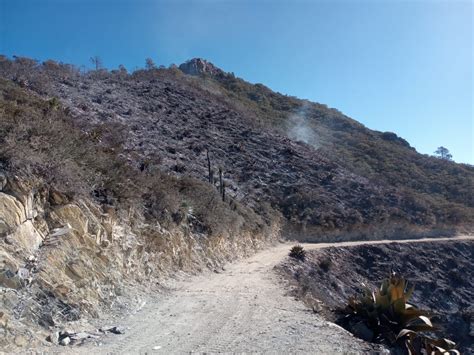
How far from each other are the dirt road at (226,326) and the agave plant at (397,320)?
105 centimetres

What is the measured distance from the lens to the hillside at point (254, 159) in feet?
81.0

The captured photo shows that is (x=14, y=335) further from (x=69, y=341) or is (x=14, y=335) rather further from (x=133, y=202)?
(x=133, y=202)

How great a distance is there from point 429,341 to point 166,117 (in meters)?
27.7

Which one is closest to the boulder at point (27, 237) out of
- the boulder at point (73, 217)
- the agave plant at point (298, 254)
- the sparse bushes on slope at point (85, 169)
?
the boulder at point (73, 217)

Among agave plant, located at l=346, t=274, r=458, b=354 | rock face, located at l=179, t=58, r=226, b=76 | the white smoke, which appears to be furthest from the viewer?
rock face, located at l=179, t=58, r=226, b=76

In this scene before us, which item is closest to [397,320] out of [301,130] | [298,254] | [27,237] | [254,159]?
[27,237]

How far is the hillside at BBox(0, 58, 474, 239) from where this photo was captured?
24691mm

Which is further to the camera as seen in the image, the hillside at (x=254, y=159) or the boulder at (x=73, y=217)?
the hillside at (x=254, y=159)

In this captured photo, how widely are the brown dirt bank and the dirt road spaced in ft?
14.8

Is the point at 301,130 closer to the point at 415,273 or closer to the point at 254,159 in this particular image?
the point at 254,159

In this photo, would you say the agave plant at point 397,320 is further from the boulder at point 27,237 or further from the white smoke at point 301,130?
the white smoke at point 301,130

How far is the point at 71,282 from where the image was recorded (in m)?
8.00

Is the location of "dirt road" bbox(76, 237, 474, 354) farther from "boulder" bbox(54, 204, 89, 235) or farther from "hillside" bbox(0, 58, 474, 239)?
"hillside" bbox(0, 58, 474, 239)

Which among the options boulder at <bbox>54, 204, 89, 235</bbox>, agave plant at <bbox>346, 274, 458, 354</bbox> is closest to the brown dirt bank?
agave plant at <bbox>346, 274, 458, 354</bbox>
